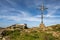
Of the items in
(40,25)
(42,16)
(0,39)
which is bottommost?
(0,39)

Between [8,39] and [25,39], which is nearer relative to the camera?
[25,39]

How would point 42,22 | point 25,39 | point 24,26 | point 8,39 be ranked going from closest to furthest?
point 25,39
point 8,39
point 42,22
point 24,26

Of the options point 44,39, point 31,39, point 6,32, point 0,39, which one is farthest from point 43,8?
point 44,39

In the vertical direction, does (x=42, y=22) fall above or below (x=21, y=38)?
above

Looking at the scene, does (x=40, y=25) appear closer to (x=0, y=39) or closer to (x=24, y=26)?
(x=24, y=26)

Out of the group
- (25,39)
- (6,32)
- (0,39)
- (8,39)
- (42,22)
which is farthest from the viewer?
(42,22)

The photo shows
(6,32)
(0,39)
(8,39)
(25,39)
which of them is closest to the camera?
(25,39)

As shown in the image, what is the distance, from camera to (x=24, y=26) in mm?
45219

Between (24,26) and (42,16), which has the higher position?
(42,16)

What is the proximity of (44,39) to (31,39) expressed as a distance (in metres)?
3.62

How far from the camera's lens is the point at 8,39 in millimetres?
25609

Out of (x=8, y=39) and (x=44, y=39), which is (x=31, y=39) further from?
(x=8, y=39)

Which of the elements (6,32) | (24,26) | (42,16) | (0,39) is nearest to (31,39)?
(0,39)

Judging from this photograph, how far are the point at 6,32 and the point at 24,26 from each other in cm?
1022
